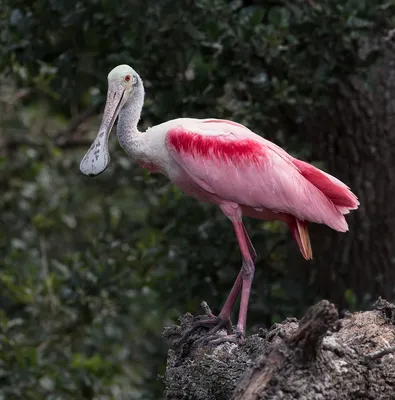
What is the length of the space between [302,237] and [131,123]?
3.57ft

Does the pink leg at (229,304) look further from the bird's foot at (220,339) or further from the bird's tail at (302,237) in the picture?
the bird's tail at (302,237)

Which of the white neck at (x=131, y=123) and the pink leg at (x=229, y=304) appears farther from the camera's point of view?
the white neck at (x=131, y=123)

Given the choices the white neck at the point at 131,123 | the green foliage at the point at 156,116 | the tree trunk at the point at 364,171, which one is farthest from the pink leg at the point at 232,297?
the tree trunk at the point at 364,171

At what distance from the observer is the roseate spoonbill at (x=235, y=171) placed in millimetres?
5387

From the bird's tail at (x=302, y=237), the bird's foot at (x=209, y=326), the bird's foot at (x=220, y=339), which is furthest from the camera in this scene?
the bird's tail at (x=302, y=237)

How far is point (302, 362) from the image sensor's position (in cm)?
371

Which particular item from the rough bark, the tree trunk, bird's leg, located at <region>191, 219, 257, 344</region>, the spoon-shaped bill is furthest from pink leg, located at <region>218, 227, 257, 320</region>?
the tree trunk

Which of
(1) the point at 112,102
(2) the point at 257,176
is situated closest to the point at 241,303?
(2) the point at 257,176

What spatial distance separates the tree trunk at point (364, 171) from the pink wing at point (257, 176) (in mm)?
1860

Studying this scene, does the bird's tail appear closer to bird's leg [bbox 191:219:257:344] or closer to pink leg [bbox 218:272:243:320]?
bird's leg [bbox 191:219:257:344]

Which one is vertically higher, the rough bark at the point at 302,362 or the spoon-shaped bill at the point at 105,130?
the spoon-shaped bill at the point at 105,130

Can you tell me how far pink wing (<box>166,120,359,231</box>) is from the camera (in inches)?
211

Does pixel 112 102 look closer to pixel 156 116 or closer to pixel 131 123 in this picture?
pixel 131 123

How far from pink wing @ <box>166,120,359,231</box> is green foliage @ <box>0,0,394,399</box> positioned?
44.5 inches
